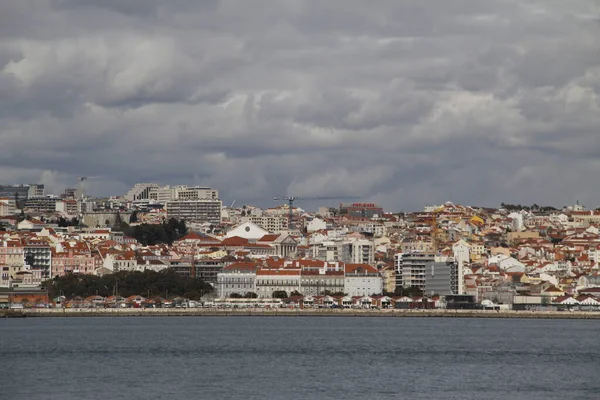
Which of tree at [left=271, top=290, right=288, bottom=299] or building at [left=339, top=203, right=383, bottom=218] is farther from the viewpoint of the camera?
building at [left=339, top=203, right=383, bottom=218]

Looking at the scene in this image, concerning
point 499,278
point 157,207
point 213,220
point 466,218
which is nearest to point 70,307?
point 499,278

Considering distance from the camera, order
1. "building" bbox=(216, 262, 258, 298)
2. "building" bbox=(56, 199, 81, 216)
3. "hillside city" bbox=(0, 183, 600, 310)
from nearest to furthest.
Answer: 1. "hillside city" bbox=(0, 183, 600, 310)
2. "building" bbox=(216, 262, 258, 298)
3. "building" bbox=(56, 199, 81, 216)

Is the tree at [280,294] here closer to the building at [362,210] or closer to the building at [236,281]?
the building at [236,281]

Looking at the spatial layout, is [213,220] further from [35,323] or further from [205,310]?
[35,323]

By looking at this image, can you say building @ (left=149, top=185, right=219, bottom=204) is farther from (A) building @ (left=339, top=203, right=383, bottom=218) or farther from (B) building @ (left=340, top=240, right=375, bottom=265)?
(B) building @ (left=340, top=240, right=375, bottom=265)

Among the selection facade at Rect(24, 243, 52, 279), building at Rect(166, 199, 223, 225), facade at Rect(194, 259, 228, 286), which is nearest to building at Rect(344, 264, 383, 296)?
facade at Rect(194, 259, 228, 286)

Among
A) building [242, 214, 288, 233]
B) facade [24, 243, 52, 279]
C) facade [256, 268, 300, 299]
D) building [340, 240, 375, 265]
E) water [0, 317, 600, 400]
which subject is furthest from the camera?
building [242, 214, 288, 233]
